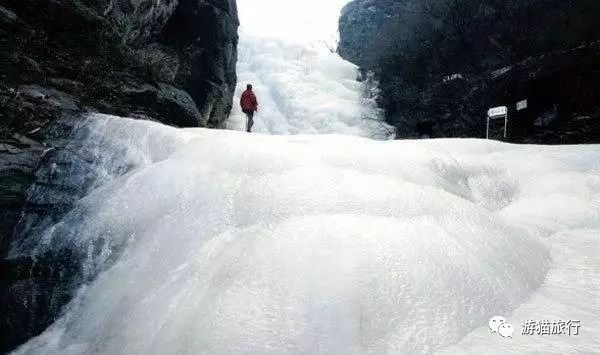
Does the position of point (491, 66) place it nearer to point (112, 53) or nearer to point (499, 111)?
point (499, 111)

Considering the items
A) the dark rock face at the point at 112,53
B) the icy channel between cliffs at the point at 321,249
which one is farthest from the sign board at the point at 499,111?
the dark rock face at the point at 112,53

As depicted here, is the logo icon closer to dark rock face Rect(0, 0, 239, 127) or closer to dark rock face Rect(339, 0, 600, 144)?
Answer: dark rock face Rect(0, 0, 239, 127)

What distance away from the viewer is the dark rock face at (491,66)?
8477 millimetres

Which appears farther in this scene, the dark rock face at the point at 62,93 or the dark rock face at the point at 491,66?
the dark rock face at the point at 491,66

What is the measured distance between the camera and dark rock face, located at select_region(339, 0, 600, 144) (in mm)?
8477

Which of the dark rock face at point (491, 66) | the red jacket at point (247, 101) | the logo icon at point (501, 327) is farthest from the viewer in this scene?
the red jacket at point (247, 101)

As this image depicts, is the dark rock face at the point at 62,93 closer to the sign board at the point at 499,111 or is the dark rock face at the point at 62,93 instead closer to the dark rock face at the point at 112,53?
the dark rock face at the point at 112,53

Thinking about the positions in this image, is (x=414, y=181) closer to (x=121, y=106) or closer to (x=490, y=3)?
(x=121, y=106)

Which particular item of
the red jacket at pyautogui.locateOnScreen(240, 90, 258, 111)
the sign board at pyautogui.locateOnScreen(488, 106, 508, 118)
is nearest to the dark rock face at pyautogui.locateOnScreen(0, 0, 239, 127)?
the red jacket at pyautogui.locateOnScreen(240, 90, 258, 111)

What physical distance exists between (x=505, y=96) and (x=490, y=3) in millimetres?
4321

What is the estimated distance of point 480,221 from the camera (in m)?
2.55

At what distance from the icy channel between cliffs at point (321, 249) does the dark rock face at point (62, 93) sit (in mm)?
233

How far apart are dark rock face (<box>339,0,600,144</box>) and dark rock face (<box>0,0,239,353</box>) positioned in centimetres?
633

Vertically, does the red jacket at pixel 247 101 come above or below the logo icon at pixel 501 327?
above
